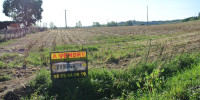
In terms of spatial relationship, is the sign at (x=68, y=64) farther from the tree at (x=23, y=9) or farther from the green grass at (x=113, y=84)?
the tree at (x=23, y=9)

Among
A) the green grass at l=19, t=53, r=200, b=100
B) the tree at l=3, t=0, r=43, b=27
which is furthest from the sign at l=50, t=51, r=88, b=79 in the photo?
the tree at l=3, t=0, r=43, b=27

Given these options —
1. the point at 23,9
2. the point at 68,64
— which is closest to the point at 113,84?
the point at 68,64

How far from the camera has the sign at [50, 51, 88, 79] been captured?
4531 millimetres

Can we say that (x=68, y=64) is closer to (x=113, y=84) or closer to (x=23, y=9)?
(x=113, y=84)

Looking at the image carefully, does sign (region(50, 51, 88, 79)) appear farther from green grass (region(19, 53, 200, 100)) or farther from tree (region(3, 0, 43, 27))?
tree (region(3, 0, 43, 27))

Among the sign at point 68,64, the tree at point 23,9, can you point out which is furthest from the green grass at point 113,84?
the tree at point 23,9

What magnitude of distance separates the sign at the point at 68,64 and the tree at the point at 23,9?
163 feet

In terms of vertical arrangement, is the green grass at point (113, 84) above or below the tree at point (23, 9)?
below

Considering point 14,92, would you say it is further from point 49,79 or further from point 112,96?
point 112,96

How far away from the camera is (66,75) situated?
463 cm

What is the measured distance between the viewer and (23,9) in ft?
158

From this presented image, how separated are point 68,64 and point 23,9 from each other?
50435 mm

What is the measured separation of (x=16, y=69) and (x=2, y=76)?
83 cm

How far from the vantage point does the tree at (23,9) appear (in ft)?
156
